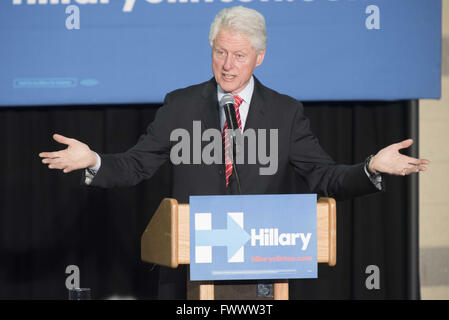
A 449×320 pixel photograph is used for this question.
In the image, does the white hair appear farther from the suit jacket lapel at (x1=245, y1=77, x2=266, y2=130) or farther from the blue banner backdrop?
the blue banner backdrop

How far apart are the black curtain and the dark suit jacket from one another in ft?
3.92

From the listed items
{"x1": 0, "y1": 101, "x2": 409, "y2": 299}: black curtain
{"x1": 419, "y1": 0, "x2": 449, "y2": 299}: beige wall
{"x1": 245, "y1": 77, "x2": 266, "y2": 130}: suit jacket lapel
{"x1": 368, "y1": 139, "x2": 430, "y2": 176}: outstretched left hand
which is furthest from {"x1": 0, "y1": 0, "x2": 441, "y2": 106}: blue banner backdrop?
{"x1": 368, "y1": 139, "x2": 430, "y2": 176}: outstretched left hand

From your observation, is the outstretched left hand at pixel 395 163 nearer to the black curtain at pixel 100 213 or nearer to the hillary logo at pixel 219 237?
the hillary logo at pixel 219 237

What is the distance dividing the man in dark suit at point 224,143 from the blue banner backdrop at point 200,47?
0.88 meters

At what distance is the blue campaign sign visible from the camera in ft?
6.17

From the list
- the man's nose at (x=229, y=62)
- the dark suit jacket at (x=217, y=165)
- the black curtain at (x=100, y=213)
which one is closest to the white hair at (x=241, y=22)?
the man's nose at (x=229, y=62)

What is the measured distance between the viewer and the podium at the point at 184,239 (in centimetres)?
188

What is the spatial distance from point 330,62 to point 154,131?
1345mm

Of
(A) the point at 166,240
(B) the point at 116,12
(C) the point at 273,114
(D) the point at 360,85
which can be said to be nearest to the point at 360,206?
(D) the point at 360,85

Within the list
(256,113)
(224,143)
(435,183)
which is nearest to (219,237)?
(224,143)

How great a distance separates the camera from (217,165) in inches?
97.0

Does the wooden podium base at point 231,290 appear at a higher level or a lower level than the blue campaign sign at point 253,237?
lower
